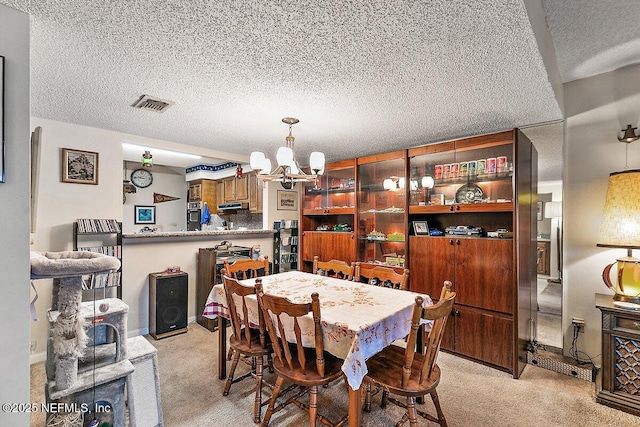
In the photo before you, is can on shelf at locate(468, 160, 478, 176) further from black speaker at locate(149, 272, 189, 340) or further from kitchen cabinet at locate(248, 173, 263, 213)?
black speaker at locate(149, 272, 189, 340)

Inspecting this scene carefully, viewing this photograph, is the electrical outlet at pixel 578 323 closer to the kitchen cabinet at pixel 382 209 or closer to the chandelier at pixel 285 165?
the kitchen cabinet at pixel 382 209

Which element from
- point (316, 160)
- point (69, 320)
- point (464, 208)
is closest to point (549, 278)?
point (464, 208)

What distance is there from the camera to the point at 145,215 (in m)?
6.25

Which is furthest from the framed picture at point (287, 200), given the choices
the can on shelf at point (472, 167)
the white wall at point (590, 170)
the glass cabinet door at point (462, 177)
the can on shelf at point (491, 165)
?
the white wall at point (590, 170)

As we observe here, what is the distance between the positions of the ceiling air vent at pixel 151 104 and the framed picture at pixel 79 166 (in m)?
1.15

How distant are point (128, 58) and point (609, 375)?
3.99 meters

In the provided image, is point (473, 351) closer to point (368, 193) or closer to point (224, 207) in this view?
point (368, 193)

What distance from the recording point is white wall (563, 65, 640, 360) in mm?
2635

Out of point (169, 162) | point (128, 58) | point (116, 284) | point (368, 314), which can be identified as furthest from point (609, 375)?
point (169, 162)

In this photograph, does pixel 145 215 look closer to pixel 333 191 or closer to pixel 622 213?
pixel 333 191

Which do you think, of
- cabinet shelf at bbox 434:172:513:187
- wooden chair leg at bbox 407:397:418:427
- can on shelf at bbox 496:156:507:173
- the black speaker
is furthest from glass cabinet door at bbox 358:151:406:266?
the black speaker

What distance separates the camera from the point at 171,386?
2.46 metres

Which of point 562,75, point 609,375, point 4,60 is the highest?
point 562,75

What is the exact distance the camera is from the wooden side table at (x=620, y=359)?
2.20 metres
